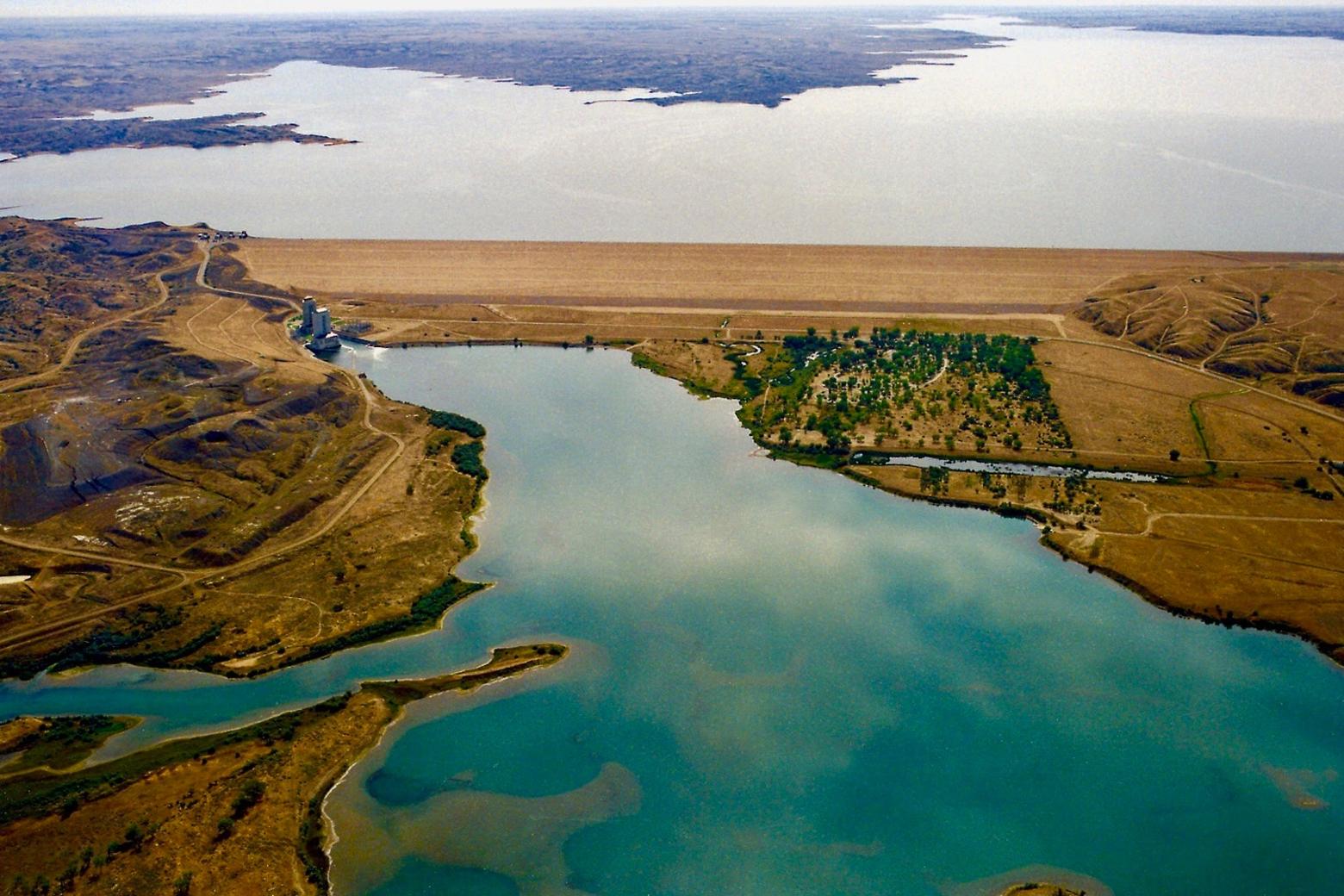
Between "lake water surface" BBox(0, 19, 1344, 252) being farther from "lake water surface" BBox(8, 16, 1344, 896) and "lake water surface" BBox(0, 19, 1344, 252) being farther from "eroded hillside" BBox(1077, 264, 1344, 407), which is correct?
"lake water surface" BBox(8, 16, 1344, 896)

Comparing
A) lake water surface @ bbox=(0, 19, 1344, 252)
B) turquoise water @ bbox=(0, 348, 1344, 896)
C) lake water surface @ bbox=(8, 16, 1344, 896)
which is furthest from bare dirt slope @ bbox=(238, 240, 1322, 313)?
turquoise water @ bbox=(0, 348, 1344, 896)

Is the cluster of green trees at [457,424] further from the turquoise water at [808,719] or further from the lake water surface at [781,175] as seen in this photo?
the lake water surface at [781,175]

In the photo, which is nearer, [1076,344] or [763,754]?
[763,754]

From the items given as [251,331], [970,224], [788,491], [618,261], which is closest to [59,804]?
[788,491]

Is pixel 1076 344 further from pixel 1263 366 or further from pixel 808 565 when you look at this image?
pixel 808 565

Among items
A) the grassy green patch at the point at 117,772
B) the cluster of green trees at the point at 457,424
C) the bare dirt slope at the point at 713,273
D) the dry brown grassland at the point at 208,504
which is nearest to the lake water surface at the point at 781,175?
the bare dirt slope at the point at 713,273
